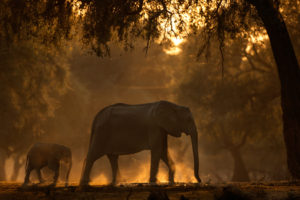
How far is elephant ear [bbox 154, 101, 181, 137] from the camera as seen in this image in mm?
13383

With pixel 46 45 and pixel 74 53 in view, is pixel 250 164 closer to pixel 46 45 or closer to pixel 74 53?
pixel 74 53

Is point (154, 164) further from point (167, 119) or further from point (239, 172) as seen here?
point (239, 172)

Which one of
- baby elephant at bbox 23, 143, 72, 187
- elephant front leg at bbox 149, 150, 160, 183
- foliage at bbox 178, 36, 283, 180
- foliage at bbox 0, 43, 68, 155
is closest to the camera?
elephant front leg at bbox 149, 150, 160, 183

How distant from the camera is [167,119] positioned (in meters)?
13.4

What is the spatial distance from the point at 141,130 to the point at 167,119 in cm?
99

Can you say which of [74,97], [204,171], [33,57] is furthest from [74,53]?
[33,57]

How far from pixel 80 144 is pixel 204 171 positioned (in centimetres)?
2064

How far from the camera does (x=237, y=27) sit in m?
12.9

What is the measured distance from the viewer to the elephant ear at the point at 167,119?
1338 cm

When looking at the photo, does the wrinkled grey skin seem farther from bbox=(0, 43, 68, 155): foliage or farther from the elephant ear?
bbox=(0, 43, 68, 155): foliage

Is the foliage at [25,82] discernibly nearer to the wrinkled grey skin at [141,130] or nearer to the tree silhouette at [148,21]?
the wrinkled grey skin at [141,130]

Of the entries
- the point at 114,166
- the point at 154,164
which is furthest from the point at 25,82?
the point at 154,164

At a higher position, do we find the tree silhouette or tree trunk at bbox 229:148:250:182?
the tree silhouette

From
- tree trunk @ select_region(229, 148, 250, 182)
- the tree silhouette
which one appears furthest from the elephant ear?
tree trunk @ select_region(229, 148, 250, 182)
